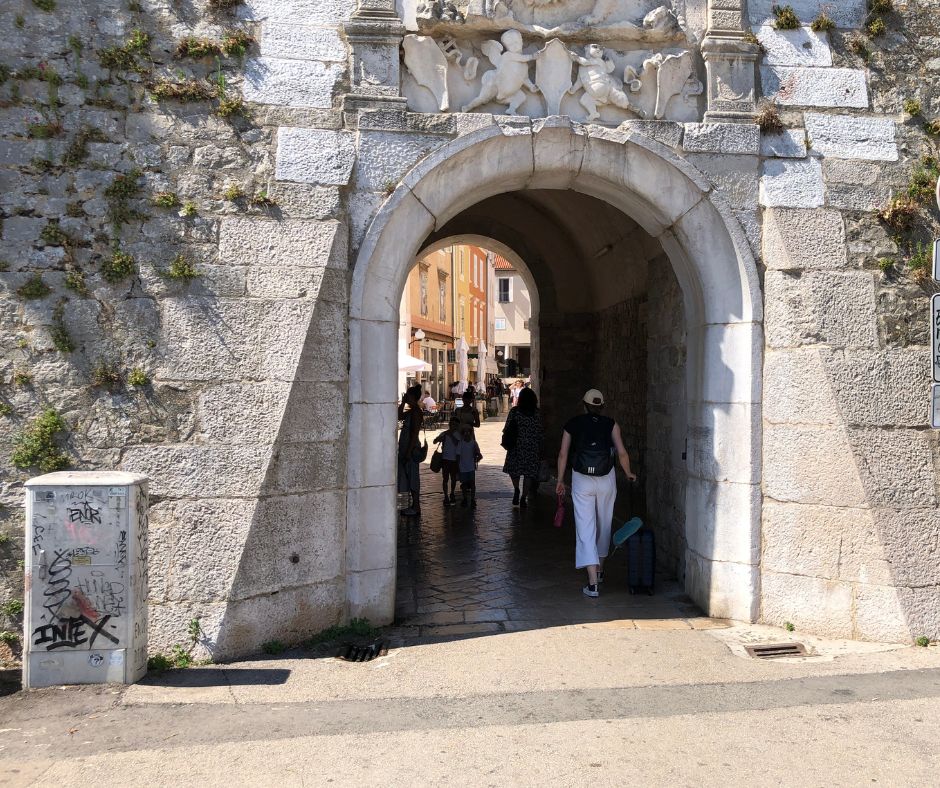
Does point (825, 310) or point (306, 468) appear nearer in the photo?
point (306, 468)

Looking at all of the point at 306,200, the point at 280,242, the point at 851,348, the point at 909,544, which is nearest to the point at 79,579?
the point at 280,242

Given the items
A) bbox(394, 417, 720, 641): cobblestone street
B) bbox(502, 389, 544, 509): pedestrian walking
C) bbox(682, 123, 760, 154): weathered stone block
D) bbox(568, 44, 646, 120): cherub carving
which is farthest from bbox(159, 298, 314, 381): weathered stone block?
bbox(502, 389, 544, 509): pedestrian walking

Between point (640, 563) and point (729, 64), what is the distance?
11.9 feet

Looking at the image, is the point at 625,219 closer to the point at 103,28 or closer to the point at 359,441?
the point at 359,441

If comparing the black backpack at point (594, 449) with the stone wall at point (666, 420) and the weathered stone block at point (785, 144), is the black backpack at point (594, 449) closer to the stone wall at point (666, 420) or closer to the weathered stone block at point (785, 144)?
the stone wall at point (666, 420)

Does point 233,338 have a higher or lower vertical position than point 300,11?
lower

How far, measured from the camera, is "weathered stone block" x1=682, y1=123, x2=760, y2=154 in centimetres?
501

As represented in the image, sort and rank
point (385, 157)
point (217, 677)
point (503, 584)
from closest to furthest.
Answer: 1. point (217, 677)
2. point (385, 157)
3. point (503, 584)

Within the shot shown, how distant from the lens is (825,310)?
4.91 m

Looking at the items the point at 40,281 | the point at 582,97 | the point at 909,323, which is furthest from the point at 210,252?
the point at 909,323

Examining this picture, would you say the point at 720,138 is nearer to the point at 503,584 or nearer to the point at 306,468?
the point at 306,468

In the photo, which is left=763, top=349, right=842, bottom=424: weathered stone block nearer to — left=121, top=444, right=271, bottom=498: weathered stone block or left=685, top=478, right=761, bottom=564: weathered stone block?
left=685, top=478, right=761, bottom=564: weathered stone block

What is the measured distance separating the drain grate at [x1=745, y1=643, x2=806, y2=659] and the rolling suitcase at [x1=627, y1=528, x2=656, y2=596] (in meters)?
1.10

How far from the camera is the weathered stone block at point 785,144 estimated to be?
5.04 m
